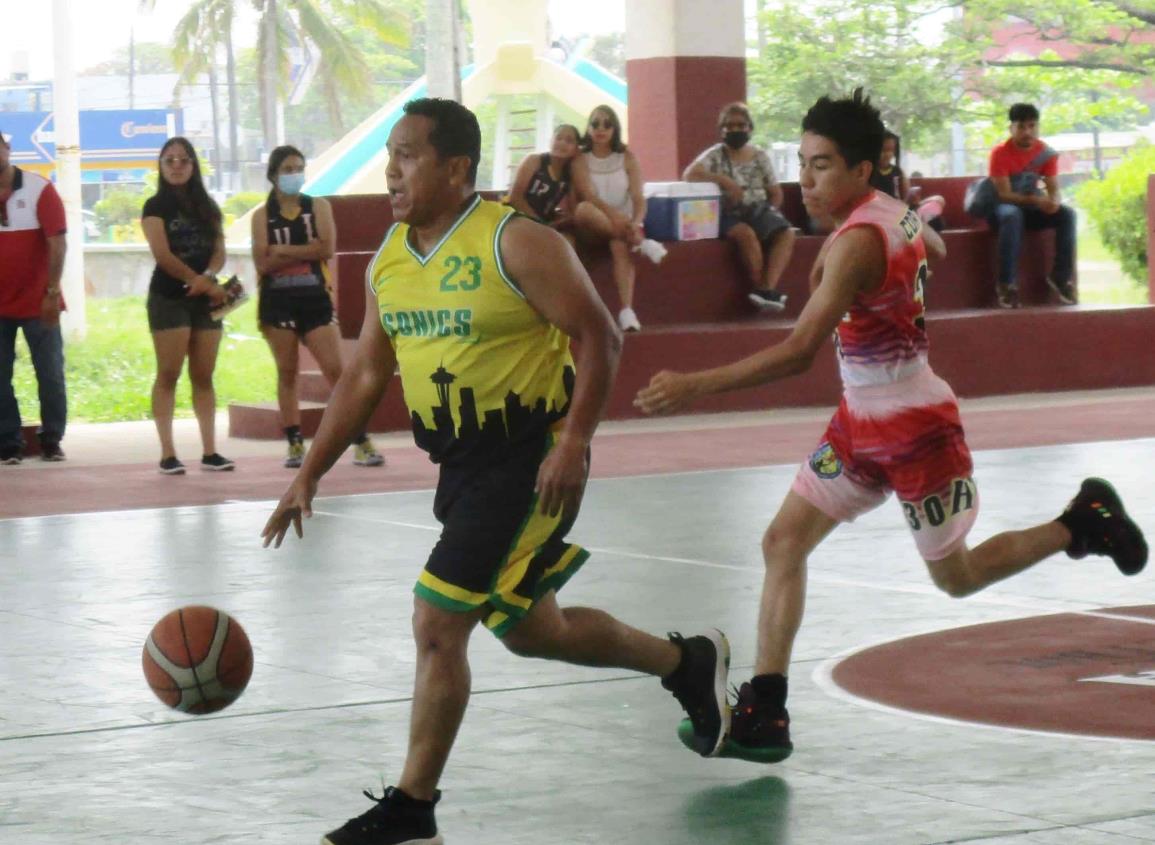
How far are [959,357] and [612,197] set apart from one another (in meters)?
3.84

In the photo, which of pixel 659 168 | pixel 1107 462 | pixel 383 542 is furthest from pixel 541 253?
pixel 659 168

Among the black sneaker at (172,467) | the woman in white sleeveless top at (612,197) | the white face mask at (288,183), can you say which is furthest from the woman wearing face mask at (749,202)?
the black sneaker at (172,467)

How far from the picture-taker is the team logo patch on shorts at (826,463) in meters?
6.48

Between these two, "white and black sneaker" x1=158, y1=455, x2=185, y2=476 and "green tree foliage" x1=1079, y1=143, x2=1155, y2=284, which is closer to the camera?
"white and black sneaker" x1=158, y1=455, x2=185, y2=476

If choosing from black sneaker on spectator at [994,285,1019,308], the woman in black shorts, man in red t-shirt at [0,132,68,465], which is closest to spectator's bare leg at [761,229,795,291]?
black sneaker on spectator at [994,285,1019,308]

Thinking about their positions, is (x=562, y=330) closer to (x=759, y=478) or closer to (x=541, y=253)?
(x=541, y=253)

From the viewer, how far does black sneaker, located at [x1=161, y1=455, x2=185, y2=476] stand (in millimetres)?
14383

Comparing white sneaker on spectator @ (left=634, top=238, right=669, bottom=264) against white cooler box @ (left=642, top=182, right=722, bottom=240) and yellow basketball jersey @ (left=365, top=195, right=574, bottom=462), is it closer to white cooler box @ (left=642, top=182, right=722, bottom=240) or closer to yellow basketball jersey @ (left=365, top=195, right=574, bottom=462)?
white cooler box @ (left=642, top=182, right=722, bottom=240)

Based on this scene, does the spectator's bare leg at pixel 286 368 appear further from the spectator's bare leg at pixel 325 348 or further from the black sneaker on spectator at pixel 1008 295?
the black sneaker on spectator at pixel 1008 295

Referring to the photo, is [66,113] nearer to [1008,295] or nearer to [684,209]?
[684,209]

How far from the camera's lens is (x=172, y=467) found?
14.4m

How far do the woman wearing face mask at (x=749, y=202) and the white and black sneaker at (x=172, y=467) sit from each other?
6.24m

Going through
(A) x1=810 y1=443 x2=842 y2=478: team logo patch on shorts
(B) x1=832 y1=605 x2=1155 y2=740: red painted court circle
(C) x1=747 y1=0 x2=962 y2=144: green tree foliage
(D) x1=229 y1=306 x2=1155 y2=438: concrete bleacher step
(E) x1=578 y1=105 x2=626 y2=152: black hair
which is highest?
(C) x1=747 y1=0 x2=962 y2=144: green tree foliage

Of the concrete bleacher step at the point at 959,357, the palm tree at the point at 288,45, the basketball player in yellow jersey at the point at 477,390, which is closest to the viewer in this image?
the basketball player in yellow jersey at the point at 477,390
